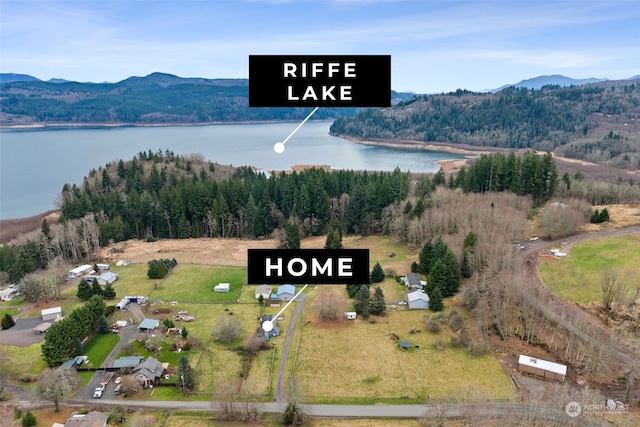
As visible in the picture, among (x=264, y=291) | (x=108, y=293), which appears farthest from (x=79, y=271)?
(x=264, y=291)

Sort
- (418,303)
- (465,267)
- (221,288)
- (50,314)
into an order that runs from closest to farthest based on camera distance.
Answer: (50,314) < (418,303) < (465,267) < (221,288)

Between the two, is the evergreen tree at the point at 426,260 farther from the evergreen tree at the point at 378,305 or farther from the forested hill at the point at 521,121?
the forested hill at the point at 521,121

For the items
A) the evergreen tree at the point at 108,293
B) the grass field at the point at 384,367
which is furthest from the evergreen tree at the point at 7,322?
the grass field at the point at 384,367

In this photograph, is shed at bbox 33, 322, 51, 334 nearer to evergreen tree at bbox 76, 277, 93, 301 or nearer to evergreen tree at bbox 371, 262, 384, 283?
evergreen tree at bbox 76, 277, 93, 301

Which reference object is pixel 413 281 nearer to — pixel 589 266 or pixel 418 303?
pixel 418 303

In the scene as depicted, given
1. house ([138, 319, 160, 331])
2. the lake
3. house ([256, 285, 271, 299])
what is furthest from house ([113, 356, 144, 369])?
the lake

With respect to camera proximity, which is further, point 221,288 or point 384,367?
point 221,288
